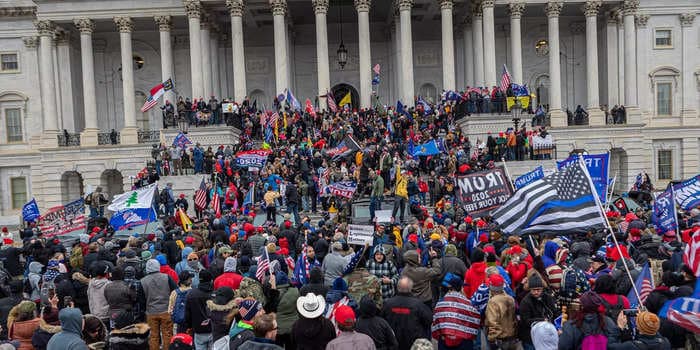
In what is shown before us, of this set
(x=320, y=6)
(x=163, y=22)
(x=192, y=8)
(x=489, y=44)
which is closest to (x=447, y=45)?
(x=489, y=44)

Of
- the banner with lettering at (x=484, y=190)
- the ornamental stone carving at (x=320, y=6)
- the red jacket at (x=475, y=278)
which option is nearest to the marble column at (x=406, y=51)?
the ornamental stone carving at (x=320, y=6)

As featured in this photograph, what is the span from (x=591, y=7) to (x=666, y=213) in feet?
101

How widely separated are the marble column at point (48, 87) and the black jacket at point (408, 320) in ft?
127

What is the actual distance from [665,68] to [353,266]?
41.2m

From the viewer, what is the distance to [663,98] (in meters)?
44.6

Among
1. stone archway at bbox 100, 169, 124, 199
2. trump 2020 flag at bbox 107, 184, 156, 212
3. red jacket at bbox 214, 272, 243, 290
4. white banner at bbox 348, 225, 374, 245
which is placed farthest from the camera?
stone archway at bbox 100, 169, 124, 199

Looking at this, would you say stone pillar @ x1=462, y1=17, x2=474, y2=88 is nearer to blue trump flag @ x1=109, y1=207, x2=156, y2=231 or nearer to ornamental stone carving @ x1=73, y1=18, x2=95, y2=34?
ornamental stone carving @ x1=73, y1=18, x2=95, y2=34

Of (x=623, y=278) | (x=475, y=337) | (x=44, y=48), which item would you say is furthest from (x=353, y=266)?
(x=44, y=48)

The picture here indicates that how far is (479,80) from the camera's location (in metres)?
40.8

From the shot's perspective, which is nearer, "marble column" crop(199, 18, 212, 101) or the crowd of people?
the crowd of people

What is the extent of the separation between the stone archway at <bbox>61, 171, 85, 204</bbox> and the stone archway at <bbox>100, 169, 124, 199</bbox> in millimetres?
1495

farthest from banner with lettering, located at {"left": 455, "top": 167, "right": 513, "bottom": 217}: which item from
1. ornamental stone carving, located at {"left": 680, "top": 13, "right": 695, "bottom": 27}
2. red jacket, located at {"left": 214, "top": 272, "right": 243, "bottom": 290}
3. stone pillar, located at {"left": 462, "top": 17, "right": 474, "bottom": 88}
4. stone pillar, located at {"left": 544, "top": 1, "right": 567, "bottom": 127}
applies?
ornamental stone carving, located at {"left": 680, "top": 13, "right": 695, "bottom": 27}

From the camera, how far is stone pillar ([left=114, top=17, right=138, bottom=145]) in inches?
1596

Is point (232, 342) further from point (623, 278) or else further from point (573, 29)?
point (573, 29)
